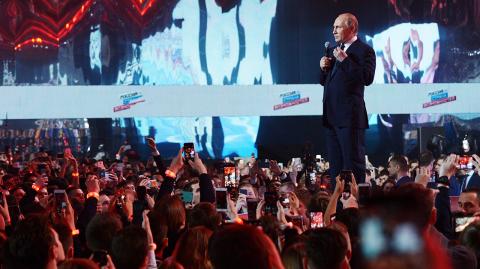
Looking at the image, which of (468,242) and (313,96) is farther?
(313,96)

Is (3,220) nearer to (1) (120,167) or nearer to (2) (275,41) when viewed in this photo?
(1) (120,167)

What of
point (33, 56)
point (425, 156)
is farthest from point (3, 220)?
point (33, 56)

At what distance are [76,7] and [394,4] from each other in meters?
8.06

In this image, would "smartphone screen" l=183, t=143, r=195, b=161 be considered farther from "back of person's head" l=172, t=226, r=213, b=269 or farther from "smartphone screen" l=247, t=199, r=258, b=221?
"back of person's head" l=172, t=226, r=213, b=269

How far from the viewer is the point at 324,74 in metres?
9.62

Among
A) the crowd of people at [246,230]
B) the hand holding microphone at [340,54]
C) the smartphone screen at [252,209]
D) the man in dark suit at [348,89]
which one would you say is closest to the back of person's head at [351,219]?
the crowd of people at [246,230]

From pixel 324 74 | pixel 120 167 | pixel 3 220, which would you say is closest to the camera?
pixel 3 220

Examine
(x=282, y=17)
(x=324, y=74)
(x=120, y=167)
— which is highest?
(x=282, y=17)

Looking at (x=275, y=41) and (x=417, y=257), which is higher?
(x=275, y=41)

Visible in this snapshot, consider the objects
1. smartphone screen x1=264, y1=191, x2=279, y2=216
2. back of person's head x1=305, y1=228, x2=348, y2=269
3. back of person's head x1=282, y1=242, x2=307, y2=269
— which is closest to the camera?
back of person's head x1=305, y1=228, x2=348, y2=269

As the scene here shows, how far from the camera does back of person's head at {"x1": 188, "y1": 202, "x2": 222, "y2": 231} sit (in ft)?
16.5

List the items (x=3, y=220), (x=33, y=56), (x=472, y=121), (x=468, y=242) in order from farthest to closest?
(x=472, y=121) → (x=33, y=56) → (x=3, y=220) → (x=468, y=242)

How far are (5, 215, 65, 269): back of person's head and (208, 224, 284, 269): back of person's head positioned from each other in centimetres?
133

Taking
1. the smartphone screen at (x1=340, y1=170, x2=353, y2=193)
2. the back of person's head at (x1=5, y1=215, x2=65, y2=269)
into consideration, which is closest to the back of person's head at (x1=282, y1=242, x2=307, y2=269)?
the back of person's head at (x1=5, y1=215, x2=65, y2=269)
